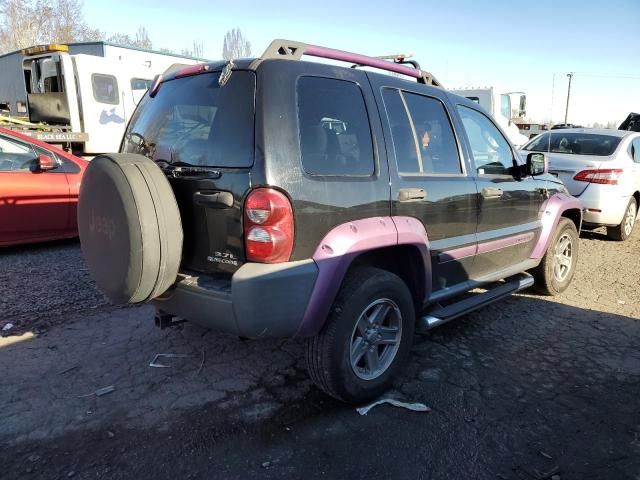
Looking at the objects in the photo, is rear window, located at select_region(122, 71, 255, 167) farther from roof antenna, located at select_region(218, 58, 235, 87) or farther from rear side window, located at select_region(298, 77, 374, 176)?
rear side window, located at select_region(298, 77, 374, 176)

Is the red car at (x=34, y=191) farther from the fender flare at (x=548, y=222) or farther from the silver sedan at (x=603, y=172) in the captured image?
the silver sedan at (x=603, y=172)

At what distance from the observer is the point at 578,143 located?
766cm

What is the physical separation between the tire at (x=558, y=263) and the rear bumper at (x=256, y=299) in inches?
127

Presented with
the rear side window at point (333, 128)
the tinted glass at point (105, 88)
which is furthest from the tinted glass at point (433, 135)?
the tinted glass at point (105, 88)

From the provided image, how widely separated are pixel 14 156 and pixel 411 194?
5.09 m

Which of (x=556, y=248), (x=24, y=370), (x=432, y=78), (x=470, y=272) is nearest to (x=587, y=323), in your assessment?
(x=556, y=248)

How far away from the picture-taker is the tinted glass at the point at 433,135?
11.1ft

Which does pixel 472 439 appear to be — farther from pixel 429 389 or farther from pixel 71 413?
pixel 71 413

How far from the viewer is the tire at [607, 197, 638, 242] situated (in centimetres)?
741

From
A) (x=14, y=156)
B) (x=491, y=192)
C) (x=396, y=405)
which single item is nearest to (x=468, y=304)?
(x=491, y=192)

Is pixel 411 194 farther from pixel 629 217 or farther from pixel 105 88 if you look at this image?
pixel 105 88

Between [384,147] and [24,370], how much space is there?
282 centimetres

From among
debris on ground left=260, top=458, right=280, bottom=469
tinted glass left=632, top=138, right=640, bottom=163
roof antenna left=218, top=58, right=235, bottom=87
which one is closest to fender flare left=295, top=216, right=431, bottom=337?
debris on ground left=260, top=458, right=280, bottom=469

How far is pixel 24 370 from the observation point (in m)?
3.30
